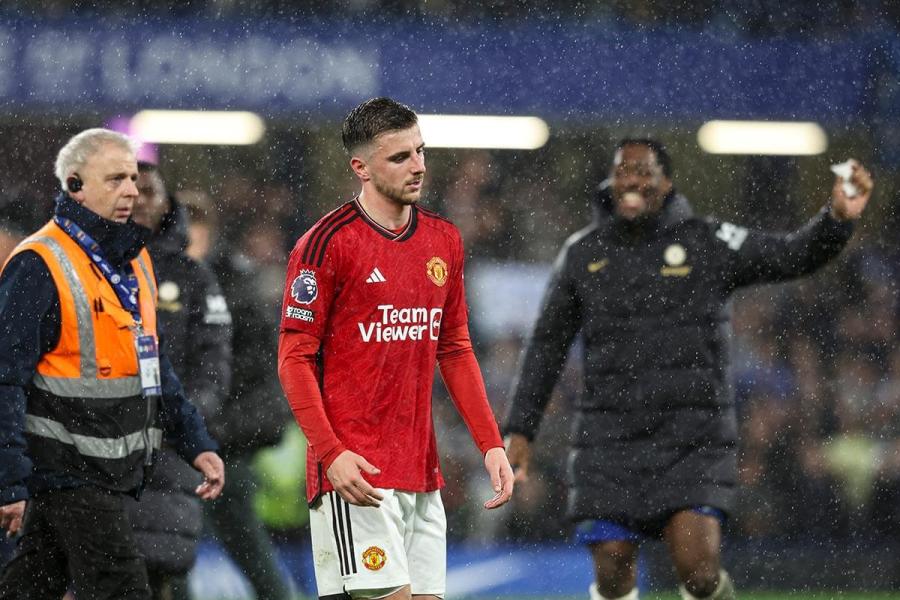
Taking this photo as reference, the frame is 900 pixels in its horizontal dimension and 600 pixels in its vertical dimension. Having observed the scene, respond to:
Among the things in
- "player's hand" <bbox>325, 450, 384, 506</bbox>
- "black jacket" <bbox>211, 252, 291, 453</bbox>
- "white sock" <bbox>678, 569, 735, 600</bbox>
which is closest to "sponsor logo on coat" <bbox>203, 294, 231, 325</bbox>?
"black jacket" <bbox>211, 252, 291, 453</bbox>

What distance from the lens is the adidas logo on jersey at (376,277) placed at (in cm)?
416

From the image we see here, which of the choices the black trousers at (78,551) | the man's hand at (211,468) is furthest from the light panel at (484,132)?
the black trousers at (78,551)

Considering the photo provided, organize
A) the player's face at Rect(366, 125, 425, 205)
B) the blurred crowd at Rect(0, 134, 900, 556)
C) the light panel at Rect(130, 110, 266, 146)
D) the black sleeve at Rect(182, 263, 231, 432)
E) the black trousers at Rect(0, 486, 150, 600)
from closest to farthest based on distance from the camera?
the player's face at Rect(366, 125, 425, 205)
the black trousers at Rect(0, 486, 150, 600)
the black sleeve at Rect(182, 263, 231, 432)
the blurred crowd at Rect(0, 134, 900, 556)
the light panel at Rect(130, 110, 266, 146)

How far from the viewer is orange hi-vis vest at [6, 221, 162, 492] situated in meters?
4.61

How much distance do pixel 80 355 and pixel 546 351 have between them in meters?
2.12

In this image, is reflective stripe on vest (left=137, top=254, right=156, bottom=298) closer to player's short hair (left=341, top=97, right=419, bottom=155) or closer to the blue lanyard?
the blue lanyard

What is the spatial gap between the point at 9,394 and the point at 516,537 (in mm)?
4551

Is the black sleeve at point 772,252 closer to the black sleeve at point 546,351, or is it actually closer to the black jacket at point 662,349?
the black jacket at point 662,349

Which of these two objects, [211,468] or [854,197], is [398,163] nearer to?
[211,468]

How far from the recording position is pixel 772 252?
6051 millimetres

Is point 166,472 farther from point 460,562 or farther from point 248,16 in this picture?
point 248,16

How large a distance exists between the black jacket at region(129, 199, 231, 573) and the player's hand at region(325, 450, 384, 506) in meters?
2.35

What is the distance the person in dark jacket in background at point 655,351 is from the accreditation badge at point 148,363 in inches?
66.8

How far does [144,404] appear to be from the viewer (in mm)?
4785
